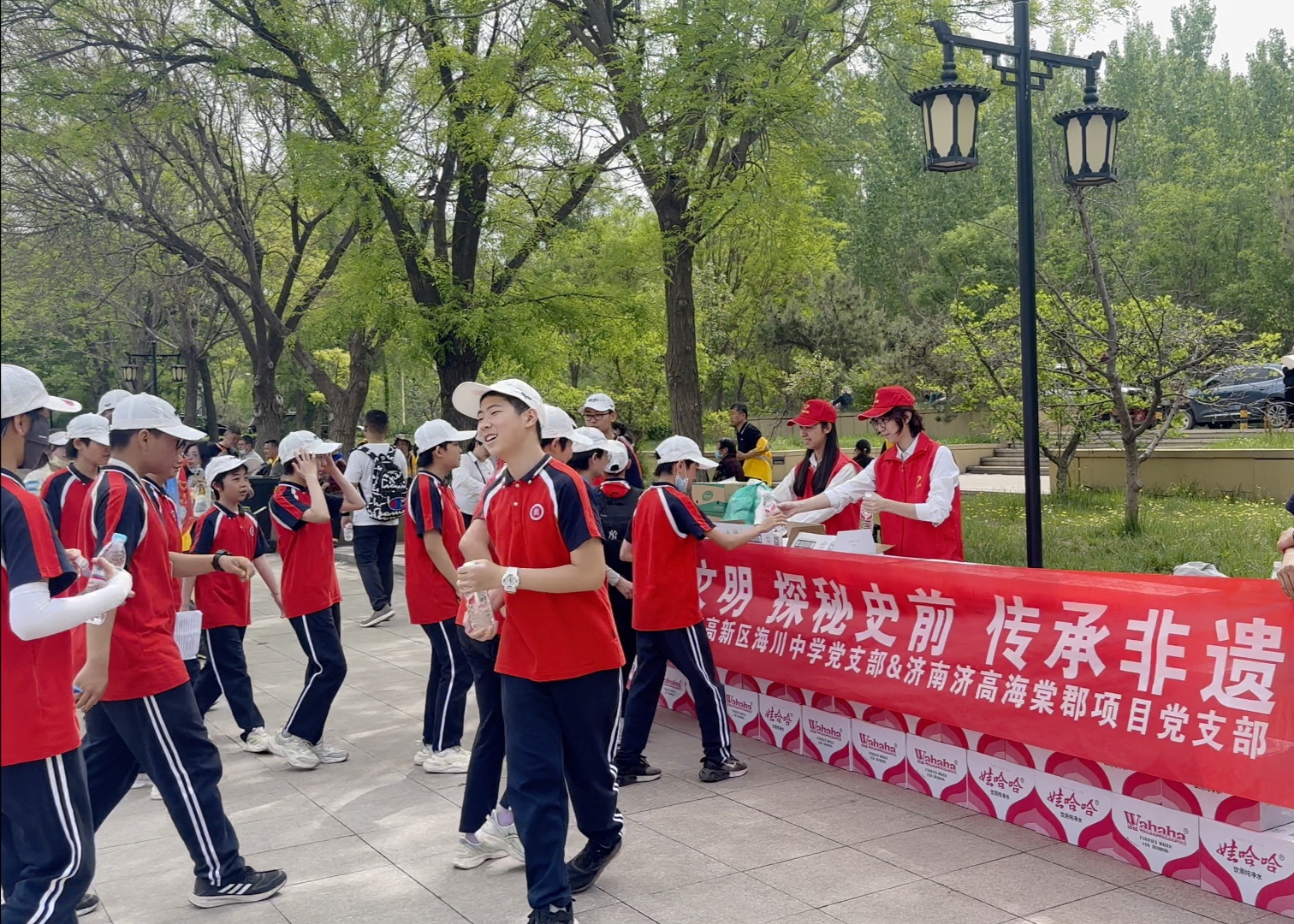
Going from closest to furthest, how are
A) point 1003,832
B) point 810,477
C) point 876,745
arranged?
point 1003,832
point 876,745
point 810,477

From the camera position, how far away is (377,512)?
12562 millimetres

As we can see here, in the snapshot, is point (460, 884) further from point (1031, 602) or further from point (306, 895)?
point (1031, 602)

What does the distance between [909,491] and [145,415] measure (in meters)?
4.14

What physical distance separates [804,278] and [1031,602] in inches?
1214

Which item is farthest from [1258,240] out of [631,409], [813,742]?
[813,742]

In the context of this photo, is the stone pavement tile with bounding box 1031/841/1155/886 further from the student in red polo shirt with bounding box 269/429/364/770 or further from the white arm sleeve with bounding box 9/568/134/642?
the student in red polo shirt with bounding box 269/429/364/770

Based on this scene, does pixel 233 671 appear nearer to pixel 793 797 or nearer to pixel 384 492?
pixel 793 797

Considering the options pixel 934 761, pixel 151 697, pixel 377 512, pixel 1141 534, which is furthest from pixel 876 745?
pixel 1141 534

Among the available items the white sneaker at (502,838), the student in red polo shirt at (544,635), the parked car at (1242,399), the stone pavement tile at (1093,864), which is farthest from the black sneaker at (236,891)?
the parked car at (1242,399)

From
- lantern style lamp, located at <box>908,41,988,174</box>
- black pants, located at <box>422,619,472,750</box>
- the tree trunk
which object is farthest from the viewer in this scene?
the tree trunk

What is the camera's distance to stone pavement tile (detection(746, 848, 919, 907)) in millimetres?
4711

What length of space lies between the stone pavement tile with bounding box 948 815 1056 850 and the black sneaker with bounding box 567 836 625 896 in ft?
5.55

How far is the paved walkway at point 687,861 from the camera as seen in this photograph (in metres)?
4.55

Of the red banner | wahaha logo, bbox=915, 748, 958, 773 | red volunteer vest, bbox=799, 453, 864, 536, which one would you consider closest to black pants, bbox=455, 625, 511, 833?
the red banner
